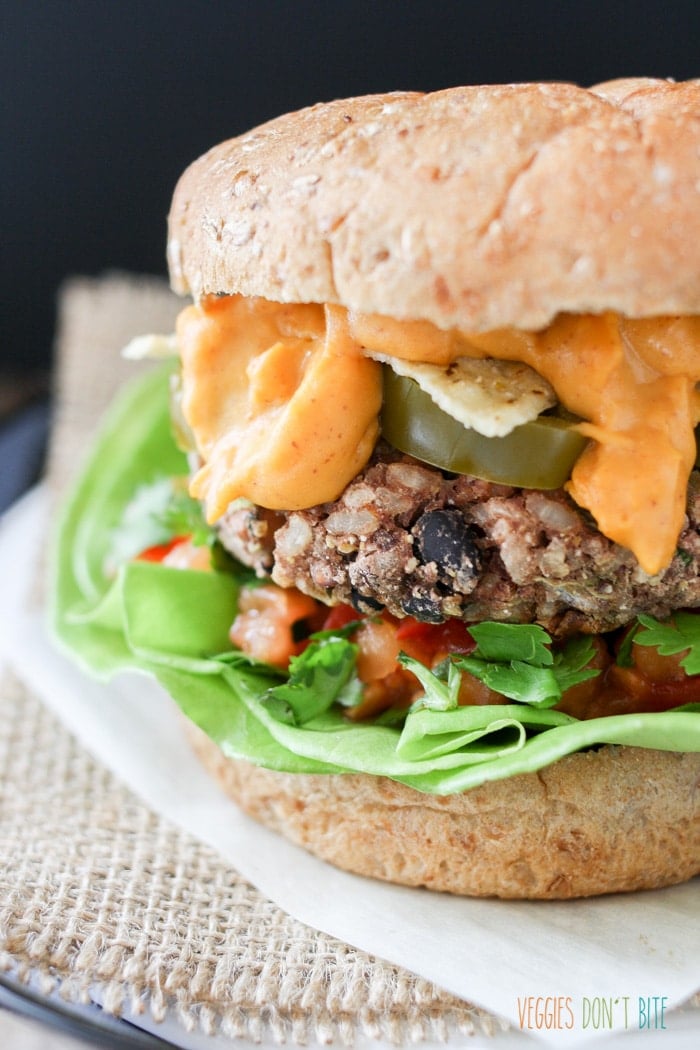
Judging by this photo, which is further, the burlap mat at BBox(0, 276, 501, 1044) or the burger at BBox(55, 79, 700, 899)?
the burlap mat at BBox(0, 276, 501, 1044)

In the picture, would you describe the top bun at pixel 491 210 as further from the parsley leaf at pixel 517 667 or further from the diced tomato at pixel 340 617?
the diced tomato at pixel 340 617

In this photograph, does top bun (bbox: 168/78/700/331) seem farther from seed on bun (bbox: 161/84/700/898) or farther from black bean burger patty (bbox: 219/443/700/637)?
black bean burger patty (bbox: 219/443/700/637)

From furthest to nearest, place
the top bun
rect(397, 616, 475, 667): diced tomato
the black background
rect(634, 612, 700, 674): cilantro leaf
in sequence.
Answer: the black background < rect(397, 616, 475, 667): diced tomato < rect(634, 612, 700, 674): cilantro leaf < the top bun

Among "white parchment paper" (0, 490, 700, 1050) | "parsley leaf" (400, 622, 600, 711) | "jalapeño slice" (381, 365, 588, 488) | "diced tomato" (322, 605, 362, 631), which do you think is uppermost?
"jalapeño slice" (381, 365, 588, 488)

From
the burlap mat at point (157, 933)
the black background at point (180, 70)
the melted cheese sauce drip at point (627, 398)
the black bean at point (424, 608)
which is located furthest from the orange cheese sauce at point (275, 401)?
the black background at point (180, 70)

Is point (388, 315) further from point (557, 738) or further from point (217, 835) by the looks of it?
point (217, 835)

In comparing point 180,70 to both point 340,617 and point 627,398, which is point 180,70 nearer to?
point 340,617

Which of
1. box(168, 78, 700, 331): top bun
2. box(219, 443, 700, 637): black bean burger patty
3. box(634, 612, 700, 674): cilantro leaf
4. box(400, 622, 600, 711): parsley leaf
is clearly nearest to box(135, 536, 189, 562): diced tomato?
box(219, 443, 700, 637): black bean burger patty
